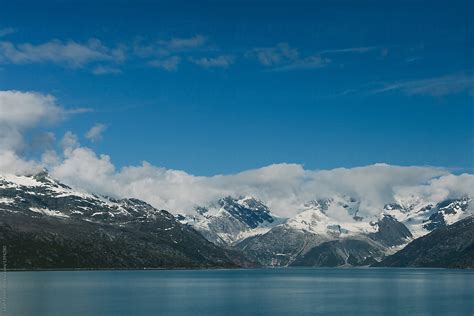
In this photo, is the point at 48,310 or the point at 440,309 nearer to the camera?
the point at 48,310

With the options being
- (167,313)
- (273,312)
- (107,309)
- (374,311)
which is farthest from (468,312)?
(107,309)

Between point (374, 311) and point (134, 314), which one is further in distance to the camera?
point (374, 311)

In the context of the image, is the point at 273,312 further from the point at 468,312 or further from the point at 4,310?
the point at 4,310

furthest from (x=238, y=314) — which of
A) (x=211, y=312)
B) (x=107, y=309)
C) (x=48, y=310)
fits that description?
(x=48, y=310)

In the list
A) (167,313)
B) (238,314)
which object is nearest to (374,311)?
(238,314)

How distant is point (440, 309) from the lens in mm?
199000

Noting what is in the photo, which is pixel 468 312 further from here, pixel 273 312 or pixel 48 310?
pixel 48 310

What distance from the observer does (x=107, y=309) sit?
191875mm

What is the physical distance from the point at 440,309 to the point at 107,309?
95.4 metres

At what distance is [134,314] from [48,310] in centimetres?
2374

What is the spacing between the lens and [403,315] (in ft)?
598

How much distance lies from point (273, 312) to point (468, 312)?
53919 millimetres

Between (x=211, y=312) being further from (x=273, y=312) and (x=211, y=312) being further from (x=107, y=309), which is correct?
(x=107, y=309)

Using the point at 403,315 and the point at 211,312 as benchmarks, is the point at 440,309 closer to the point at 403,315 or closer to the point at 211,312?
the point at 403,315
